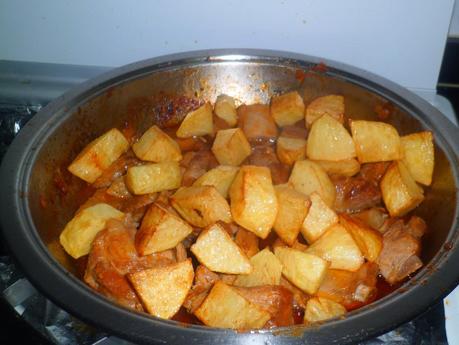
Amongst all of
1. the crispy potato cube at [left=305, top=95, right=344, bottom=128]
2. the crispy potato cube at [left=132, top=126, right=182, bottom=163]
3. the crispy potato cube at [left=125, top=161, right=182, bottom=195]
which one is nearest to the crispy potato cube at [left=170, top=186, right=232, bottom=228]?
the crispy potato cube at [left=125, top=161, right=182, bottom=195]

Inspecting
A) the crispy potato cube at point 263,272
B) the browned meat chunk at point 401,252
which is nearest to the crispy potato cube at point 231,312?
the crispy potato cube at point 263,272

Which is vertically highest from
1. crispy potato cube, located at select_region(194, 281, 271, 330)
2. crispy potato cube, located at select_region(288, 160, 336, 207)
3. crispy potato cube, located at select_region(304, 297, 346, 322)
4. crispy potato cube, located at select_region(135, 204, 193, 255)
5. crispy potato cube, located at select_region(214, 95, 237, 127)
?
crispy potato cube, located at select_region(214, 95, 237, 127)

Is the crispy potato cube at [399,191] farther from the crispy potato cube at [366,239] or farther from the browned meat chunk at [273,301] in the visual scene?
the browned meat chunk at [273,301]

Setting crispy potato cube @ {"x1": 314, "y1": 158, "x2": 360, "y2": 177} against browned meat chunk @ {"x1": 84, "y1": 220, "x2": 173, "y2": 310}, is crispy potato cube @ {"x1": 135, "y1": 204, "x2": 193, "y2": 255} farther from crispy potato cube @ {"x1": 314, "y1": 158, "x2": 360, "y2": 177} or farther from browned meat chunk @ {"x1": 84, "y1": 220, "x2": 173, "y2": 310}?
crispy potato cube @ {"x1": 314, "y1": 158, "x2": 360, "y2": 177}

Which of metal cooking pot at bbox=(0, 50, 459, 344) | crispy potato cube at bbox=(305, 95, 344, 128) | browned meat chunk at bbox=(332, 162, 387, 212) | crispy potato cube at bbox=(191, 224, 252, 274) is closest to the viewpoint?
metal cooking pot at bbox=(0, 50, 459, 344)

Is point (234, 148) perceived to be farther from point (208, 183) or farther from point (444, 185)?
point (444, 185)

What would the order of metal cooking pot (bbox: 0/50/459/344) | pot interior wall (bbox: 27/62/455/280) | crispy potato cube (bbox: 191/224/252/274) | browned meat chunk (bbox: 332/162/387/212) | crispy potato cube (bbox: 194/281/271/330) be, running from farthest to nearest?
browned meat chunk (bbox: 332/162/387/212) < pot interior wall (bbox: 27/62/455/280) < crispy potato cube (bbox: 191/224/252/274) < crispy potato cube (bbox: 194/281/271/330) < metal cooking pot (bbox: 0/50/459/344)

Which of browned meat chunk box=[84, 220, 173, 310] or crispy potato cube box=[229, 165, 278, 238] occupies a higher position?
crispy potato cube box=[229, 165, 278, 238]
